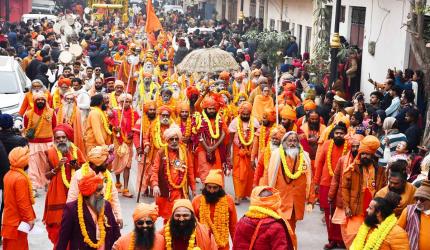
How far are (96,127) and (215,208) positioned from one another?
505 centimetres

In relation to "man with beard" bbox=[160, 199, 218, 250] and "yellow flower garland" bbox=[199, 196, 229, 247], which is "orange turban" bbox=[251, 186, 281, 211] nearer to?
"man with beard" bbox=[160, 199, 218, 250]

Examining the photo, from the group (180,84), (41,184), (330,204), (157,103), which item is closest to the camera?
(330,204)

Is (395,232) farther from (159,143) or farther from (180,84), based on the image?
(180,84)

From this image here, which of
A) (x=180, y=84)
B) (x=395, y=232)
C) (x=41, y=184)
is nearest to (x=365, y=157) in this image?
(x=395, y=232)

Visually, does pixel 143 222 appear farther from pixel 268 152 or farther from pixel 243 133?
pixel 243 133

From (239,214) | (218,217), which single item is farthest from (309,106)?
(218,217)

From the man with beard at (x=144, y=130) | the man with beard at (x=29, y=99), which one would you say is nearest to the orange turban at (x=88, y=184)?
the man with beard at (x=144, y=130)

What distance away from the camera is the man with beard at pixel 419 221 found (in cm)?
705

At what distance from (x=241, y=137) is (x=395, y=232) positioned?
235 inches

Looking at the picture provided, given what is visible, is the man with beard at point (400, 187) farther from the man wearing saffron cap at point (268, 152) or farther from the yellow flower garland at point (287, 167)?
the man wearing saffron cap at point (268, 152)

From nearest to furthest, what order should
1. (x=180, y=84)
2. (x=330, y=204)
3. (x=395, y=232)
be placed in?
(x=395, y=232), (x=330, y=204), (x=180, y=84)

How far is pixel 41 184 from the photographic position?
1179cm

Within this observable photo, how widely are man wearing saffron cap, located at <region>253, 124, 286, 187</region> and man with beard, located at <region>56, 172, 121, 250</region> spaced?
2996 mm

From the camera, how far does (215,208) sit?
7859 mm
